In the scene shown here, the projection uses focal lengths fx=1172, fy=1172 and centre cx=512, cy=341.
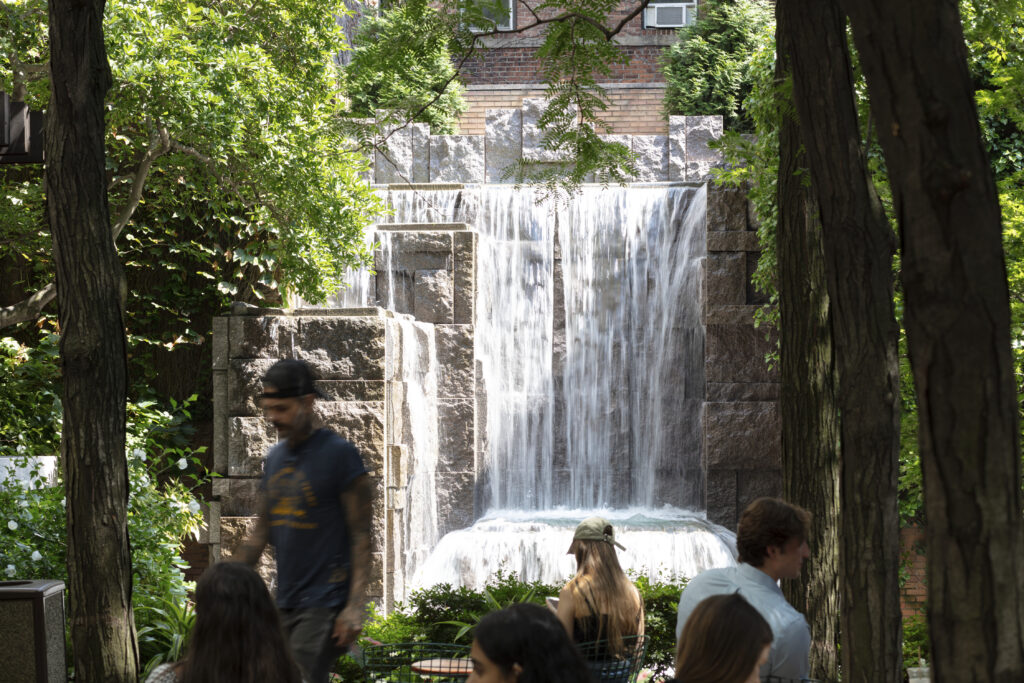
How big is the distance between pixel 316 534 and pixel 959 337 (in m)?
2.77

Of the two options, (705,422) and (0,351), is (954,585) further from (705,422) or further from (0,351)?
(0,351)

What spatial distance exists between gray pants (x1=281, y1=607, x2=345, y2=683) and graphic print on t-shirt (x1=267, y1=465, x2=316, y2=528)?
13.0 inches

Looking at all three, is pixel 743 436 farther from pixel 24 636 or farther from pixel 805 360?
pixel 24 636

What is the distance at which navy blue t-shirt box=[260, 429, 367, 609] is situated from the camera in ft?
14.5

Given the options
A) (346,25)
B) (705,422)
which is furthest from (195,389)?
(346,25)

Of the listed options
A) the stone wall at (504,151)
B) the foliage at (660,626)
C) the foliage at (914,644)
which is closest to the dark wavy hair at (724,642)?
the foliage at (660,626)

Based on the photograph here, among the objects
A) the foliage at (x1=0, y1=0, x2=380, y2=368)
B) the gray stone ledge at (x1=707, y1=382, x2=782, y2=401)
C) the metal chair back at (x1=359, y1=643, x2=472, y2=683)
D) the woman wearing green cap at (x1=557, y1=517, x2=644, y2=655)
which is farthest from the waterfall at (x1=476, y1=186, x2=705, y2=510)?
the woman wearing green cap at (x1=557, y1=517, x2=644, y2=655)

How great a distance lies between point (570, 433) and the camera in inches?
533

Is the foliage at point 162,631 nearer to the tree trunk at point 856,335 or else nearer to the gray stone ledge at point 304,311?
the gray stone ledge at point 304,311

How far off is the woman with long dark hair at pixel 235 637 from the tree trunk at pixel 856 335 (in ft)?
8.16

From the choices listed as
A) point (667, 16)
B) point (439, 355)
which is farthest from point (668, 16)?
point (439, 355)

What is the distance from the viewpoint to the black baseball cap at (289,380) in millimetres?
4520

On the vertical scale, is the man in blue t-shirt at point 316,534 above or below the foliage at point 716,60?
below

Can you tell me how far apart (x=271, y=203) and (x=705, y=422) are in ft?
15.9
